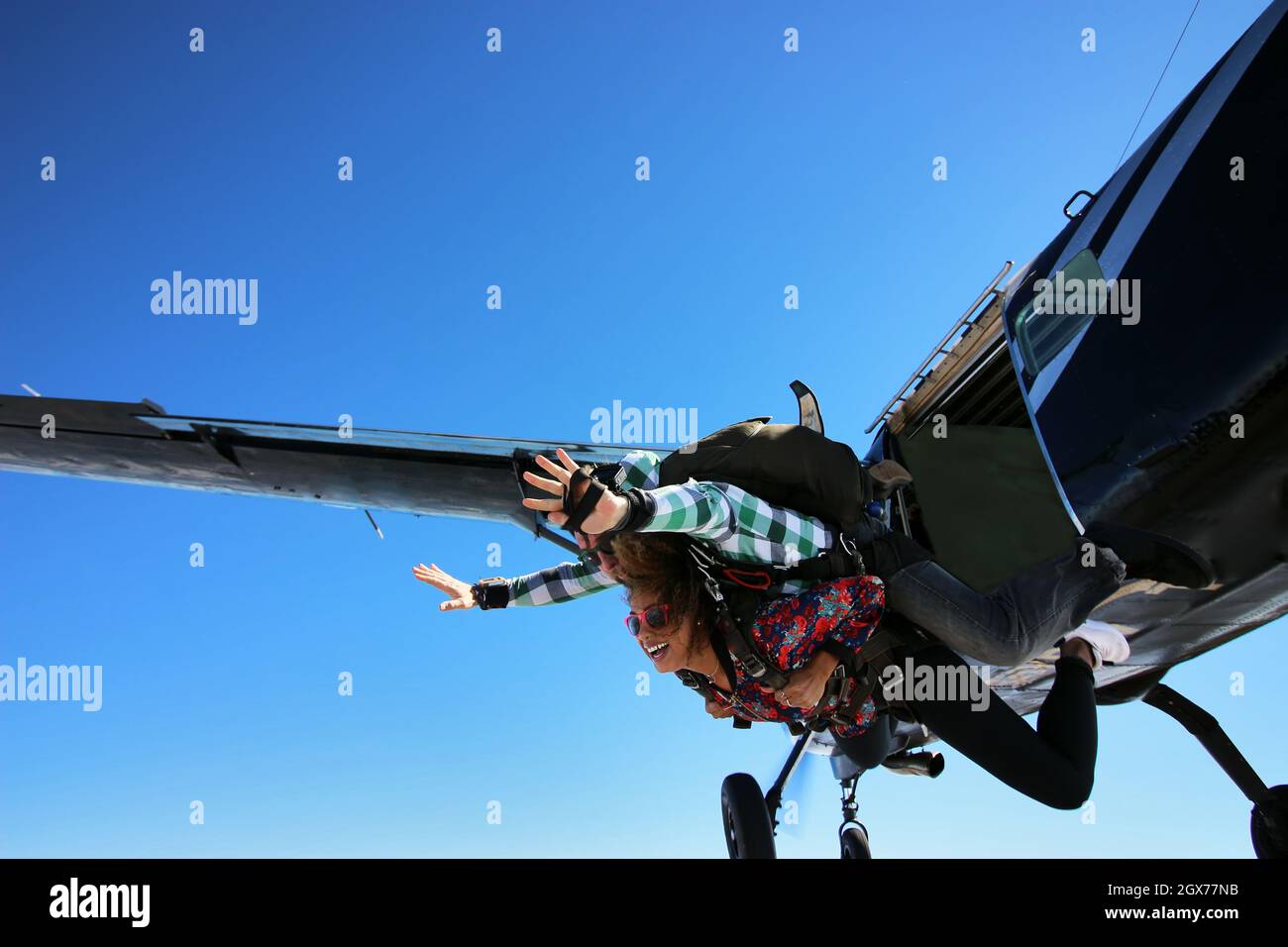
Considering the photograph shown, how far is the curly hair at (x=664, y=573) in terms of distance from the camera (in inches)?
154

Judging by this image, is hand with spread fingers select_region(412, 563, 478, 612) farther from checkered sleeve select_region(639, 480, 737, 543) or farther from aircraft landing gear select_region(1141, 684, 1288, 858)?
aircraft landing gear select_region(1141, 684, 1288, 858)

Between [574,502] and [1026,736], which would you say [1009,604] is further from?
[574,502]

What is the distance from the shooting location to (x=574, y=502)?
3.04m

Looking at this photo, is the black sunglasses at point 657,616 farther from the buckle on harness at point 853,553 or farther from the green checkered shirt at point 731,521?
the buckle on harness at point 853,553

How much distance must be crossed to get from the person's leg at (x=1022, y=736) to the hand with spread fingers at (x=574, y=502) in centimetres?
189

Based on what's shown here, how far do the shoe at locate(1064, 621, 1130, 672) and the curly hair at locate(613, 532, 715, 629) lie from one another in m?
2.04

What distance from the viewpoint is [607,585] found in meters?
4.92

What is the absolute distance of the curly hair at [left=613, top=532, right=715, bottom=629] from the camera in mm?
3902

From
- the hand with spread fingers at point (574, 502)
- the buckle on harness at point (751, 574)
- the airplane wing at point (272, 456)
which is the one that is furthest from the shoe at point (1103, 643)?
the airplane wing at point (272, 456)

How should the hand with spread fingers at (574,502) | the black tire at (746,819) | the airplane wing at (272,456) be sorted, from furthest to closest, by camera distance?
the airplane wing at (272,456) → the black tire at (746,819) → the hand with spread fingers at (574,502)

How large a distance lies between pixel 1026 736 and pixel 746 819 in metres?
1.85

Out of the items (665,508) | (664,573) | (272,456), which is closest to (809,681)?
(664,573)
